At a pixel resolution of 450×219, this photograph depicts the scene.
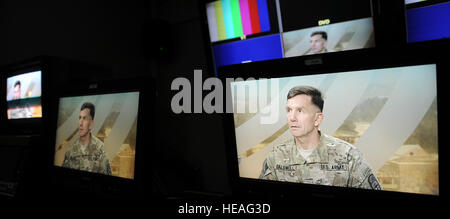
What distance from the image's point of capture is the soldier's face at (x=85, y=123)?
1.06 m

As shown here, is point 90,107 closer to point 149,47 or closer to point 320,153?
point 320,153

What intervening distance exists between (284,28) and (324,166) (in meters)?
0.80

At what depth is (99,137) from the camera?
3.34 feet

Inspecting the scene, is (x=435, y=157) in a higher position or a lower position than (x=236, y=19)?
lower

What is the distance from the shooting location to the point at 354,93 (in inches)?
27.2

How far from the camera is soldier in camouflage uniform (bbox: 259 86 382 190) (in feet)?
2.27

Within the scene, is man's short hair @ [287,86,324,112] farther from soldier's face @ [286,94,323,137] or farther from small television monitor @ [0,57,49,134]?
small television monitor @ [0,57,49,134]

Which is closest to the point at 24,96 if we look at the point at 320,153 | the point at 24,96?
the point at 24,96

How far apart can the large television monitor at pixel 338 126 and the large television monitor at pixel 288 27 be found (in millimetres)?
537
